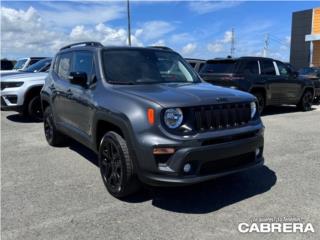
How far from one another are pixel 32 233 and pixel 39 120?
7.08 m

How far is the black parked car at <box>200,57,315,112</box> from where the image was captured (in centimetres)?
1045

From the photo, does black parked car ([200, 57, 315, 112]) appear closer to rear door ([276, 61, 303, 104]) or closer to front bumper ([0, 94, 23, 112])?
rear door ([276, 61, 303, 104])

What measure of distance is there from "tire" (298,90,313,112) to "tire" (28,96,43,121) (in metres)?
8.51

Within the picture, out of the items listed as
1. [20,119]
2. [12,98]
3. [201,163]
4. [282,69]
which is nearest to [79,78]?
[201,163]

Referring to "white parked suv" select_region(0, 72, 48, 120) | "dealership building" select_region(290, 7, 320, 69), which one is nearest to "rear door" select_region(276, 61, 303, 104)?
"white parked suv" select_region(0, 72, 48, 120)

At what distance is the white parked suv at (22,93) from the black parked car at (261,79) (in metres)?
4.79

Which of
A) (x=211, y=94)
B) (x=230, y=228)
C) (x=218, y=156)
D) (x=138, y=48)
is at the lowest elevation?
(x=230, y=228)

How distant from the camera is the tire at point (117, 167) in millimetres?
4070

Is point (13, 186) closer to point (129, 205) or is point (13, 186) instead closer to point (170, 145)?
point (129, 205)

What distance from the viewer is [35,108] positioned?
1003cm

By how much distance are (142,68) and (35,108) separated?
5.88m

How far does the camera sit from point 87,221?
3.80 metres

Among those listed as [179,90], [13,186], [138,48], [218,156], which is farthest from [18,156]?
[218,156]

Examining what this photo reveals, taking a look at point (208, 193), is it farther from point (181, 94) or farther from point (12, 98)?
point (12, 98)
